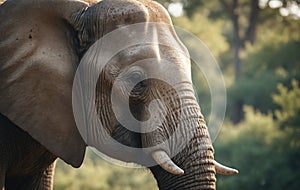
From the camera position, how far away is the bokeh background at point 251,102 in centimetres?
1503

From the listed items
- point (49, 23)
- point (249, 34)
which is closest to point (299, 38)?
point (249, 34)

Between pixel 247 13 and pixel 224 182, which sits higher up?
pixel 224 182

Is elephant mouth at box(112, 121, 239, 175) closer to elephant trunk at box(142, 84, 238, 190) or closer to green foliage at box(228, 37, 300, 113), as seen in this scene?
elephant trunk at box(142, 84, 238, 190)

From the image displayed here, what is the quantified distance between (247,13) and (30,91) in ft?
95.4

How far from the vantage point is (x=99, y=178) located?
15.1 meters

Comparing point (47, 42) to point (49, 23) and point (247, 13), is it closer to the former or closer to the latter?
point (49, 23)

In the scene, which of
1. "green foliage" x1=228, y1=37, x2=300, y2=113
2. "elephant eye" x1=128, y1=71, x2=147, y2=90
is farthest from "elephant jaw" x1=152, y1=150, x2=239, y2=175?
"green foliage" x1=228, y1=37, x2=300, y2=113

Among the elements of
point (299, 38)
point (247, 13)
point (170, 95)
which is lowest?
point (247, 13)

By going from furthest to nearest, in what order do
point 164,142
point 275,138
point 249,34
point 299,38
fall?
point 249,34 → point 299,38 → point 275,138 → point 164,142

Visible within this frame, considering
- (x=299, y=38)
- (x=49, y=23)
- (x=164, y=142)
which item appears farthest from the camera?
(x=299, y=38)

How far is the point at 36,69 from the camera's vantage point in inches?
157

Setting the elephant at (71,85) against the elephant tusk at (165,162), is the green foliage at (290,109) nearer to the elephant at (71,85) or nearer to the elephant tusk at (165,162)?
the elephant at (71,85)

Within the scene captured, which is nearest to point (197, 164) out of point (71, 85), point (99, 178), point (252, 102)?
point (71, 85)

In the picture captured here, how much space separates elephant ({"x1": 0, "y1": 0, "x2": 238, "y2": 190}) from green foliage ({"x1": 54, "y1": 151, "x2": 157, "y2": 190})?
9.95 m
